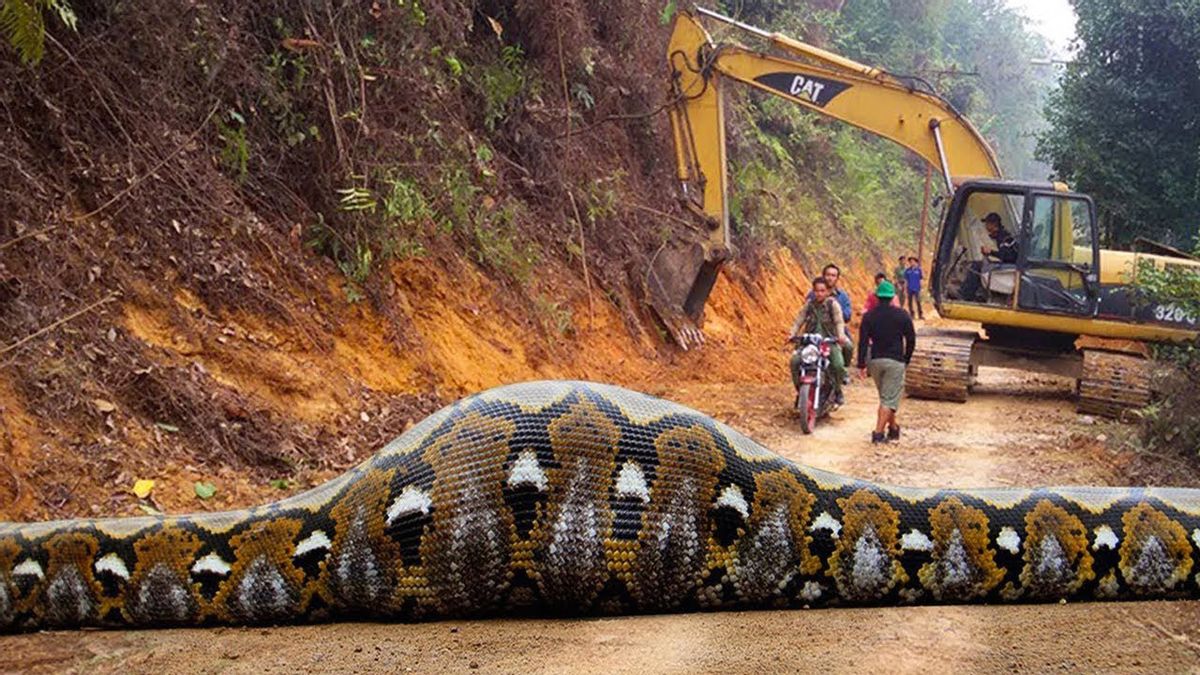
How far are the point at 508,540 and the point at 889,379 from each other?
26.9 ft

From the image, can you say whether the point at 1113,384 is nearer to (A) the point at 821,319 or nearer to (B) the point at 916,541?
(A) the point at 821,319

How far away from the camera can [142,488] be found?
7617 mm

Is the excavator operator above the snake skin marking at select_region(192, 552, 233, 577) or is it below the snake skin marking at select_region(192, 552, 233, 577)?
above

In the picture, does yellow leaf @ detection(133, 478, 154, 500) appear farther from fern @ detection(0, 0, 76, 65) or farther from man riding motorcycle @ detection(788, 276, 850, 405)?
man riding motorcycle @ detection(788, 276, 850, 405)

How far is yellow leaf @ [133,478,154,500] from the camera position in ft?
24.8

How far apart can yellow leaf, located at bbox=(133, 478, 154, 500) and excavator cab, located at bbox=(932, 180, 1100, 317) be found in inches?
489

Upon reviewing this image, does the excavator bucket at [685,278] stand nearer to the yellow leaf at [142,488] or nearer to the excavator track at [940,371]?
the excavator track at [940,371]

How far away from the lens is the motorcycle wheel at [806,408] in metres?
13.1

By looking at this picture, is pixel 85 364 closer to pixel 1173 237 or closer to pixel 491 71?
pixel 491 71

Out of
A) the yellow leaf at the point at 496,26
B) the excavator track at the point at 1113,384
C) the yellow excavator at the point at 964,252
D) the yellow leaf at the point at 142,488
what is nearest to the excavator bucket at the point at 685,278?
the yellow excavator at the point at 964,252

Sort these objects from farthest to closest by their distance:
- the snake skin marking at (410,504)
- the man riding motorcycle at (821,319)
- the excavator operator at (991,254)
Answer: the excavator operator at (991,254) < the man riding motorcycle at (821,319) < the snake skin marking at (410,504)

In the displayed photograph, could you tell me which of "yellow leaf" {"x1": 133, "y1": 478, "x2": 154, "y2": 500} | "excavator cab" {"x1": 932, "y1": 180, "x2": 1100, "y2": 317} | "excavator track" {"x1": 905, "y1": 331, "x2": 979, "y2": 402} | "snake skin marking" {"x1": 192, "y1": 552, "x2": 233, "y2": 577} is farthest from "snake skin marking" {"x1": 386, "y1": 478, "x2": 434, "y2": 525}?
"excavator cab" {"x1": 932, "y1": 180, "x2": 1100, "y2": 317}

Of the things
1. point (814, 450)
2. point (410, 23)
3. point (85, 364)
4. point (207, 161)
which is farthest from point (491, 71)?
point (85, 364)

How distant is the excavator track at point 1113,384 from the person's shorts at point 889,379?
155 inches
